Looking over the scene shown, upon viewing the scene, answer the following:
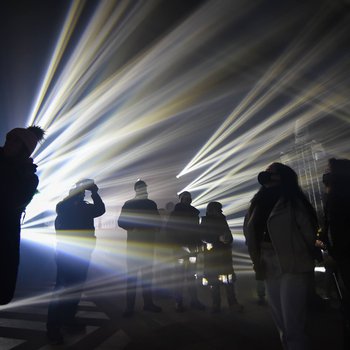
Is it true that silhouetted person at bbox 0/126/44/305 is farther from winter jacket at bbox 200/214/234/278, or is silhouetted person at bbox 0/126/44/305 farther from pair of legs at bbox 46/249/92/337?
Result: winter jacket at bbox 200/214/234/278

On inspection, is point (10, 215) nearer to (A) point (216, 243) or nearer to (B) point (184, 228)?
(B) point (184, 228)

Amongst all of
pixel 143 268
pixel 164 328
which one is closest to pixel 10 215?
pixel 164 328

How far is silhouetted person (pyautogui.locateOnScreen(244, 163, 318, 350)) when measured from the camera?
1.92 meters

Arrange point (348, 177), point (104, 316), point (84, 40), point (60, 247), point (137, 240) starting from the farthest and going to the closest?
point (84, 40), point (137, 240), point (104, 316), point (60, 247), point (348, 177)

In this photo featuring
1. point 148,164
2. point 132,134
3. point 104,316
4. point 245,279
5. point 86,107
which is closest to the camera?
point 104,316

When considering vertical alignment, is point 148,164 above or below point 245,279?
above

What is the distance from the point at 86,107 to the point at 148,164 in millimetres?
4700

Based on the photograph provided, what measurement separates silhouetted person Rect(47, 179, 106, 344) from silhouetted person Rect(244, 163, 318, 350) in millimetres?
2264

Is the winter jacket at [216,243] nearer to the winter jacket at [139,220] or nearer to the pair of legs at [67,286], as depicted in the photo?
the winter jacket at [139,220]

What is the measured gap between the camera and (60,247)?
142 inches

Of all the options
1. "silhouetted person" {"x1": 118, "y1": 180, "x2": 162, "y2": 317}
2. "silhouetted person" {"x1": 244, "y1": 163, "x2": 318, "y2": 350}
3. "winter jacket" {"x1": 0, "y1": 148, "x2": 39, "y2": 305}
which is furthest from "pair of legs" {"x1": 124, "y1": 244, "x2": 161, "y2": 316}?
"winter jacket" {"x1": 0, "y1": 148, "x2": 39, "y2": 305}

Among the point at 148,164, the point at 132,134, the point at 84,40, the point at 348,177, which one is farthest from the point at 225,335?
the point at 148,164

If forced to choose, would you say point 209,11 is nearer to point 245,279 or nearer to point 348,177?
point 348,177

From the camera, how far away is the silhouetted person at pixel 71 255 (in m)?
3.32
